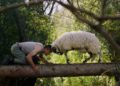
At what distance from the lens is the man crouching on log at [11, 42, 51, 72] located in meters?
7.07

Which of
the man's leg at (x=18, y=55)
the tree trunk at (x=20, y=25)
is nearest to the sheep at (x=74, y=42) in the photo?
the man's leg at (x=18, y=55)

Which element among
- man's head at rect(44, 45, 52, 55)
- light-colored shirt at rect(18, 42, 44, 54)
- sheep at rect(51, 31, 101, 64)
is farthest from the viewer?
sheep at rect(51, 31, 101, 64)

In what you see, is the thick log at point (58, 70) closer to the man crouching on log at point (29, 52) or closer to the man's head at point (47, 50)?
the man crouching on log at point (29, 52)

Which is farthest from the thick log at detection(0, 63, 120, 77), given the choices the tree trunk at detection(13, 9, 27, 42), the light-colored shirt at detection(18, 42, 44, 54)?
the tree trunk at detection(13, 9, 27, 42)

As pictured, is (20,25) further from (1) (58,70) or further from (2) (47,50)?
(2) (47,50)

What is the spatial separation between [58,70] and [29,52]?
64 centimetres

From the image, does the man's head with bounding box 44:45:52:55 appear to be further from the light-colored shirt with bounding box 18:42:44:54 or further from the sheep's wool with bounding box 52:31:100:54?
the sheep's wool with bounding box 52:31:100:54

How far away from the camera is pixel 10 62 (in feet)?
25.2

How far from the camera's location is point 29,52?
23.8 ft

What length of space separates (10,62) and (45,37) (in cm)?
218

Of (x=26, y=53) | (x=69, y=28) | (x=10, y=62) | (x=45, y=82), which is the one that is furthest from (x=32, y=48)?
(x=69, y=28)

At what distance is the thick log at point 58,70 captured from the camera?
7371 millimetres

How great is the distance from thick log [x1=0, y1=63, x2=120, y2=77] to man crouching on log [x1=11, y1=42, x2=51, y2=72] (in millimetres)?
125

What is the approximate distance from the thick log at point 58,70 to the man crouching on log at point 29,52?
125mm
